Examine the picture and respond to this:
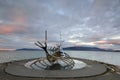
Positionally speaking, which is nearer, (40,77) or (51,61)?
(40,77)

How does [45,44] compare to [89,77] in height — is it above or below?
above

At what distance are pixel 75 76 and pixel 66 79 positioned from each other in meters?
1.31

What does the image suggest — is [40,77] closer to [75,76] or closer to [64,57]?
[75,76]

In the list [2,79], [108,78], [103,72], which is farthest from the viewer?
[103,72]

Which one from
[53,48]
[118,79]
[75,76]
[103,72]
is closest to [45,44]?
[53,48]

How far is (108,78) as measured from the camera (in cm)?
1543

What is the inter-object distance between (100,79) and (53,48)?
27.9 ft

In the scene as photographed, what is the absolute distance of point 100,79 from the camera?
1505 cm

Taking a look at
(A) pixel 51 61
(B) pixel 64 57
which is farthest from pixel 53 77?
(B) pixel 64 57

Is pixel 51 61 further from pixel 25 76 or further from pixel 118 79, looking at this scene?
pixel 118 79

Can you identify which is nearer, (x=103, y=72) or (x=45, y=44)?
(x=103, y=72)

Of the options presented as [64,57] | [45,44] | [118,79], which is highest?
[45,44]

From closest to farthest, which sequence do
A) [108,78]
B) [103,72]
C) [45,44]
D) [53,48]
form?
[108,78] < [103,72] < [45,44] < [53,48]

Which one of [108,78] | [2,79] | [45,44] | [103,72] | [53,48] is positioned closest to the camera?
[2,79]
